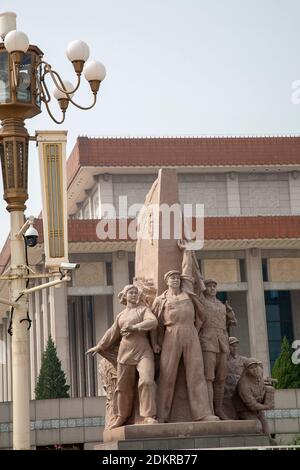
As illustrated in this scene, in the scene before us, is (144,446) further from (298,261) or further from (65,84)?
(298,261)

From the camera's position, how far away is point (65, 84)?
14.1m

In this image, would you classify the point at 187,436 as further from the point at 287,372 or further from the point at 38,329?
the point at 38,329

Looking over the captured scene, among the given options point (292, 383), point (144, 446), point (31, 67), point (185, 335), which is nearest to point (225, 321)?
point (185, 335)

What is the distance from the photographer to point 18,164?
12531 mm

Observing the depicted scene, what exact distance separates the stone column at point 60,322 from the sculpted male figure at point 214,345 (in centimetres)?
3052

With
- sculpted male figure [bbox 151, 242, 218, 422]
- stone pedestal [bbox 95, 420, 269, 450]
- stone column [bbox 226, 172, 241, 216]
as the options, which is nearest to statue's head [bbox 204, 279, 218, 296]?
sculpted male figure [bbox 151, 242, 218, 422]

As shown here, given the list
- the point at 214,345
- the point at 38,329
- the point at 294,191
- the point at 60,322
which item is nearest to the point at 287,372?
the point at 60,322

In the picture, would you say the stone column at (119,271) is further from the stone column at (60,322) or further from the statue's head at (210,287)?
the statue's head at (210,287)

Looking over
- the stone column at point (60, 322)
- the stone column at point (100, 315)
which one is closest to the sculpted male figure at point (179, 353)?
the stone column at point (60, 322)

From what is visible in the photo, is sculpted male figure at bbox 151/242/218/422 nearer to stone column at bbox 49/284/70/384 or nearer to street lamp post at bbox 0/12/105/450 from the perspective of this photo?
street lamp post at bbox 0/12/105/450

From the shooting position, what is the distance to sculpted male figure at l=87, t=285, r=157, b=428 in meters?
13.4

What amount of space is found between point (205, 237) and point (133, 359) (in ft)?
99.5

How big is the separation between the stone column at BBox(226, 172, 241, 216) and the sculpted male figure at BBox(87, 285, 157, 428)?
3815 cm

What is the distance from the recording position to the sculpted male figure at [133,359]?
43.9 ft
